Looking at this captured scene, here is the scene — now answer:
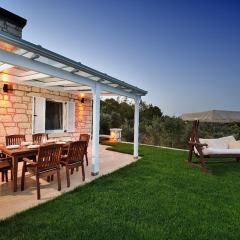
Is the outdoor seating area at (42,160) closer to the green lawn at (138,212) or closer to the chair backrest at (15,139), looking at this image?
the green lawn at (138,212)

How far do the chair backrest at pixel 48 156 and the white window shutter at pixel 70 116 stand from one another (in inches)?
187

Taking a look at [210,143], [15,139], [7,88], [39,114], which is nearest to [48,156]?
[15,139]

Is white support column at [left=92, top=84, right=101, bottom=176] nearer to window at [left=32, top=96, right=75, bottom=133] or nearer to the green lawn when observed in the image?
the green lawn

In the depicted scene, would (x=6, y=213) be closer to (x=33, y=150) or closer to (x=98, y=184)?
(x=33, y=150)

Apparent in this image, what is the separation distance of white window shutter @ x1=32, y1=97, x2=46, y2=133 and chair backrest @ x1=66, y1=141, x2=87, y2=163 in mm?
3191

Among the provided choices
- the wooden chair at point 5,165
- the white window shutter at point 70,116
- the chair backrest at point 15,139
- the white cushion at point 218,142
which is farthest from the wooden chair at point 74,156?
the white cushion at point 218,142

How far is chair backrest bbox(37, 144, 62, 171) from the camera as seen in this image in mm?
4133

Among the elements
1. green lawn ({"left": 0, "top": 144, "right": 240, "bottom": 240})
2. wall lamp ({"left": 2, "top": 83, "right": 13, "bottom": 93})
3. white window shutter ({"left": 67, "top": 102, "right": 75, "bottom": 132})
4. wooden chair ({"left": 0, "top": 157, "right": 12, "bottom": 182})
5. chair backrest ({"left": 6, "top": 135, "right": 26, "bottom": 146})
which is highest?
wall lamp ({"left": 2, "top": 83, "right": 13, "bottom": 93})

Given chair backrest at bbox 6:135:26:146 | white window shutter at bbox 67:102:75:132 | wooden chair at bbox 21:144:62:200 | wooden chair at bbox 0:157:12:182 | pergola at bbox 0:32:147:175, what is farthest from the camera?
white window shutter at bbox 67:102:75:132

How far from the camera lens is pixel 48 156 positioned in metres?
4.30

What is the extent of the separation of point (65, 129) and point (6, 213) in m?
5.75

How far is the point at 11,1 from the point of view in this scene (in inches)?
378

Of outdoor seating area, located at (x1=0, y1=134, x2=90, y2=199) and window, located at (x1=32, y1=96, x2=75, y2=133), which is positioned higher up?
window, located at (x1=32, y1=96, x2=75, y2=133)

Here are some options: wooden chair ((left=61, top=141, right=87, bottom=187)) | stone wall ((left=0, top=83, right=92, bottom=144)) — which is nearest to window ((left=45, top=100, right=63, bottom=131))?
stone wall ((left=0, top=83, right=92, bottom=144))
